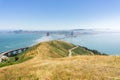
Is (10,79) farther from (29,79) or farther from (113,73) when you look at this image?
(113,73)

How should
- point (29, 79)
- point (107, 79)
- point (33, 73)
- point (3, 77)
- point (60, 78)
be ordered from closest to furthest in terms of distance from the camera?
point (107, 79) → point (60, 78) → point (29, 79) → point (33, 73) → point (3, 77)

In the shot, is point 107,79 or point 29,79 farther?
point 29,79

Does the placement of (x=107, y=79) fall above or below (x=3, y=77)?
above

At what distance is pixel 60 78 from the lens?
25.5 meters

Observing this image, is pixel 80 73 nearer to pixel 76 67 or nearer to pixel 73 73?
pixel 73 73

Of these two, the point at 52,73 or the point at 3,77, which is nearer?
the point at 52,73

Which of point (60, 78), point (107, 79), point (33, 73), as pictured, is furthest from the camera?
point (33, 73)

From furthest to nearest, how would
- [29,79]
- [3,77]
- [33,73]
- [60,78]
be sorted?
1. [3,77]
2. [33,73]
3. [29,79]
4. [60,78]

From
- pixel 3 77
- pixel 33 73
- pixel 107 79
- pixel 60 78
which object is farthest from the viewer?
pixel 3 77

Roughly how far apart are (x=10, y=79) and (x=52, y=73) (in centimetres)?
659

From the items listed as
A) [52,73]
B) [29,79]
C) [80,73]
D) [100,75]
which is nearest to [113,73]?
[100,75]

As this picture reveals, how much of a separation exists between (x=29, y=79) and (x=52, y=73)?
3.21 meters

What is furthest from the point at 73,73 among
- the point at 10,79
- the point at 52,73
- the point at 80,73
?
the point at 10,79

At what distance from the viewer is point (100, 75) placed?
25.3 metres
